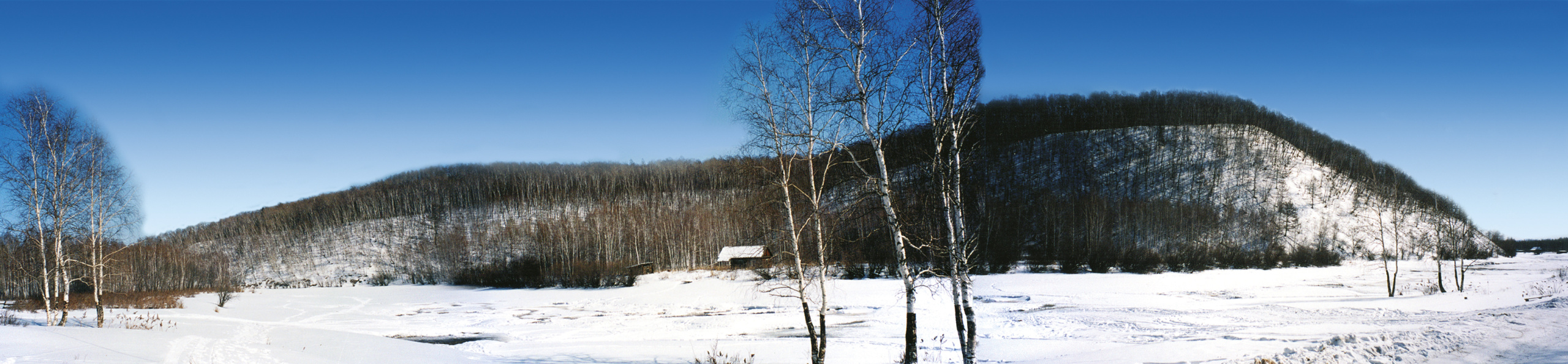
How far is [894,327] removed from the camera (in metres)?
19.7

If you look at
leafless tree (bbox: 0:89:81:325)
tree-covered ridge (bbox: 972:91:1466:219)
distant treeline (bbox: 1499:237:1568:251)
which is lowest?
distant treeline (bbox: 1499:237:1568:251)

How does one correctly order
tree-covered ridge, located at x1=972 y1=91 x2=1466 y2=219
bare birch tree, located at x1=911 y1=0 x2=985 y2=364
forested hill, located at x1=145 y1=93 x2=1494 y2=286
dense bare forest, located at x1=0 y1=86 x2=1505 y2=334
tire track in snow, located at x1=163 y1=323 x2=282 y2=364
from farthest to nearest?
tree-covered ridge, located at x1=972 y1=91 x2=1466 y2=219 < forested hill, located at x1=145 y1=93 x2=1494 y2=286 < dense bare forest, located at x1=0 y1=86 x2=1505 y2=334 < tire track in snow, located at x1=163 y1=323 x2=282 y2=364 < bare birch tree, located at x1=911 y1=0 x2=985 y2=364

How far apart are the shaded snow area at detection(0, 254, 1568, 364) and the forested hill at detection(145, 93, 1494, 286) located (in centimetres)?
678

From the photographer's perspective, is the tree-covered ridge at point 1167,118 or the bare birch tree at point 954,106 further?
the tree-covered ridge at point 1167,118

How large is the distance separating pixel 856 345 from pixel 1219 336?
26.5 ft

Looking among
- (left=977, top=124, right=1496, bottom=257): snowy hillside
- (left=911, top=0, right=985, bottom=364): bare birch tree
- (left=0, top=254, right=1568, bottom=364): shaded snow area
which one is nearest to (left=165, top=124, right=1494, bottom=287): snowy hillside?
(left=977, top=124, right=1496, bottom=257): snowy hillside

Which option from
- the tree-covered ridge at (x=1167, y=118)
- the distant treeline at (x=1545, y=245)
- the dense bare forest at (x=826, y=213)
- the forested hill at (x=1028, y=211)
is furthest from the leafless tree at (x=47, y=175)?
the distant treeline at (x=1545, y=245)

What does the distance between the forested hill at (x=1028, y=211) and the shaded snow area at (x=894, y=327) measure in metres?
6.78

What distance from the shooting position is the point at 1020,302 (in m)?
26.3

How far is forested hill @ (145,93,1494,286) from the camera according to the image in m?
51.6

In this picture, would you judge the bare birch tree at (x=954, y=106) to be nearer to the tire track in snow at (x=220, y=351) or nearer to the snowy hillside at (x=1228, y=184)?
the tire track in snow at (x=220, y=351)

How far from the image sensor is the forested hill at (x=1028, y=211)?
169 feet

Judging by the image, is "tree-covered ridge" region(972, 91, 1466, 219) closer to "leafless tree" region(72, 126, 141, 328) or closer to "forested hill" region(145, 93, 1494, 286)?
"forested hill" region(145, 93, 1494, 286)

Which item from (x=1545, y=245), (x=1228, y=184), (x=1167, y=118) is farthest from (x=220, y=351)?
(x=1545, y=245)
